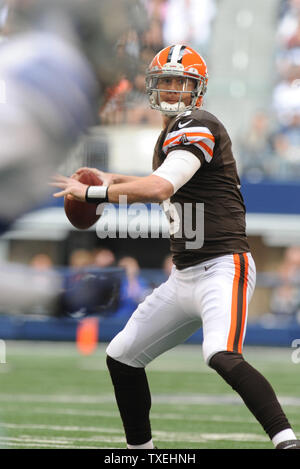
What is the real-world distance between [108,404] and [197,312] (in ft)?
11.2

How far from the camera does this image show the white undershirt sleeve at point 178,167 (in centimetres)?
335

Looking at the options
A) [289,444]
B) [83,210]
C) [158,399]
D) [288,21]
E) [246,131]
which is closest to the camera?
[289,444]

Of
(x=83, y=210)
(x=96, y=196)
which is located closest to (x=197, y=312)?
(x=83, y=210)

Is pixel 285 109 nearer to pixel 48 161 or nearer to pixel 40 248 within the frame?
pixel 40 248

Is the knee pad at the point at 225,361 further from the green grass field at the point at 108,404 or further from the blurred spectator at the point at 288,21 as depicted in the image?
the blurred spectator at the point at 288,21

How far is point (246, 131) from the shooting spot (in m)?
15.4

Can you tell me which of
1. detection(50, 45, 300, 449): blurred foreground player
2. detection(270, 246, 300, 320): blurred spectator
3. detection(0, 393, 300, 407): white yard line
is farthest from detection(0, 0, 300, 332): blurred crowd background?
detection(50, 45, 300, 449): blurred foreground player

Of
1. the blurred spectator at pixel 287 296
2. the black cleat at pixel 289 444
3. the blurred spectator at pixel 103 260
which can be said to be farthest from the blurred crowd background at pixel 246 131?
the blurred spectator at pixel 103 260

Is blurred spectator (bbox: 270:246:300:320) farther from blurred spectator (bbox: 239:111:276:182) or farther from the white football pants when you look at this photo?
the white football pants

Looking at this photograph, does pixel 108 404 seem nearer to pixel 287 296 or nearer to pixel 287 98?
pixel 287 296

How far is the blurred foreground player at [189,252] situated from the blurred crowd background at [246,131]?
349 inches

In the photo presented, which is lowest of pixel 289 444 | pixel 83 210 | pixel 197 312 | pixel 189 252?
pixel 289 444

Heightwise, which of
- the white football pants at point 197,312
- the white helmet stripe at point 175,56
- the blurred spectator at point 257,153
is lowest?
the white football pants at point 197,312

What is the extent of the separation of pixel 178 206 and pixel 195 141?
0.39 m
